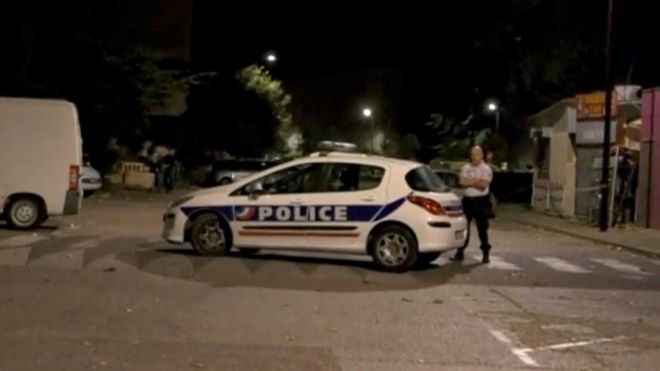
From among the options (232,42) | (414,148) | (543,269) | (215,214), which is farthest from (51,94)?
(414,148)

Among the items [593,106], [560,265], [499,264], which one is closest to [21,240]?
[499,264]

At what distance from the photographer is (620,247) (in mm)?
19891

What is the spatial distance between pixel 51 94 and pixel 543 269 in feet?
70.6

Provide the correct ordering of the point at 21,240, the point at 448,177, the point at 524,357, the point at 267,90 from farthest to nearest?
the point at 267,90 → the point at 448,177 → the point at 21,240 → the point at 524,357

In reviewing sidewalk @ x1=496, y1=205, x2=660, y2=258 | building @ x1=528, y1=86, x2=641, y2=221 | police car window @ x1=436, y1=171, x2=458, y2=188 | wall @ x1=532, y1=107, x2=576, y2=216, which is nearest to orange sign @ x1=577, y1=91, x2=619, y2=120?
building @ x1=528, y1=86, x2=641, y2=221

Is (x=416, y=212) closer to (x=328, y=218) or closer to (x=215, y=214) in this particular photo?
(x=328, y=218)

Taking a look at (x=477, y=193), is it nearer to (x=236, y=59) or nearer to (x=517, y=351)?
(x=517, y=351)

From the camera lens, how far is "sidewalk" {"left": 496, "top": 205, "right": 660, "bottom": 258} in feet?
64.6

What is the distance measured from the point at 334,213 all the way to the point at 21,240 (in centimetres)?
559

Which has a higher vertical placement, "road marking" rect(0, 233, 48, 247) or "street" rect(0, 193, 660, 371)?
"road marking" rect(0, 233, 48, 247)

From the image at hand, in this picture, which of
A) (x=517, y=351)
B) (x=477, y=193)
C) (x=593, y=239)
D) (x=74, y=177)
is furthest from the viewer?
(x=593, y=239)

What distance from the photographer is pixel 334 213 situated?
13977 mm

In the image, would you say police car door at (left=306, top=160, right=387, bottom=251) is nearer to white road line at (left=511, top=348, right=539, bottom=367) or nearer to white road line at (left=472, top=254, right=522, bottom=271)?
white road line at (left=472, top=254, right=522, bottom=271)

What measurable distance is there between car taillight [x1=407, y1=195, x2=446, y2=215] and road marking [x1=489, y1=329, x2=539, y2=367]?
4246mm
